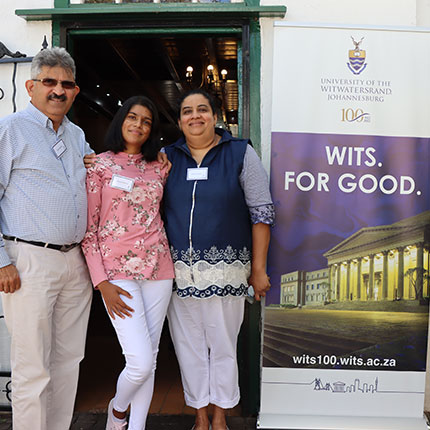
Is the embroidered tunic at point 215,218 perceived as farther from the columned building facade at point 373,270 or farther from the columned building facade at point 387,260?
the columned building facade at point 387,260

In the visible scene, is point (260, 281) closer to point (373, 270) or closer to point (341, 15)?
point (373, 270)

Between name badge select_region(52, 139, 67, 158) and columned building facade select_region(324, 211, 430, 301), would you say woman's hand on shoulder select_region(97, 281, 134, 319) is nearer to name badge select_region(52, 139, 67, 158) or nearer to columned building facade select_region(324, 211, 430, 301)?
name badge select_region(52, 139, 67, 158)

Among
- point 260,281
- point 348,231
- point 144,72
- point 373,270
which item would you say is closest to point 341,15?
point 348,231

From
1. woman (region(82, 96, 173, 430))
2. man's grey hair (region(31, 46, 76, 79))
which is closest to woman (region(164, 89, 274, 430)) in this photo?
woman (region(82, 96, 173, 430))

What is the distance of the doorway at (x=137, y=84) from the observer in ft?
10.4

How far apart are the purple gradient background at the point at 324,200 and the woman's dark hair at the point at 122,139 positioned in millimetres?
705

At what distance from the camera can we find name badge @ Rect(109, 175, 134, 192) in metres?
2.22

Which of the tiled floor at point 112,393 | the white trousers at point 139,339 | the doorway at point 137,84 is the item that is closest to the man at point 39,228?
Answer: the white trousers at point 139,339

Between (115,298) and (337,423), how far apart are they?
1484 mm

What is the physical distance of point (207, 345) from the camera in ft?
8.39

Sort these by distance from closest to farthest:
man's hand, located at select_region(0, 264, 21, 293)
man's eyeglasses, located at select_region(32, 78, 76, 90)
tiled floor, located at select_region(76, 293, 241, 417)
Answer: man's hand, located at select_region(0, 264, 21, 293) → man's eyeglasses, located at select_region(32, 78, 76, 90) → tiled floor, located at select_region(76, 293, 241, 417)

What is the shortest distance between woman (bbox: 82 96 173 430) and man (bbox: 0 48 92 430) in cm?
11

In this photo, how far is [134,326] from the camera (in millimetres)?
2213

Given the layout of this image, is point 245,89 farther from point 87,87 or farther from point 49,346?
point 87,87
